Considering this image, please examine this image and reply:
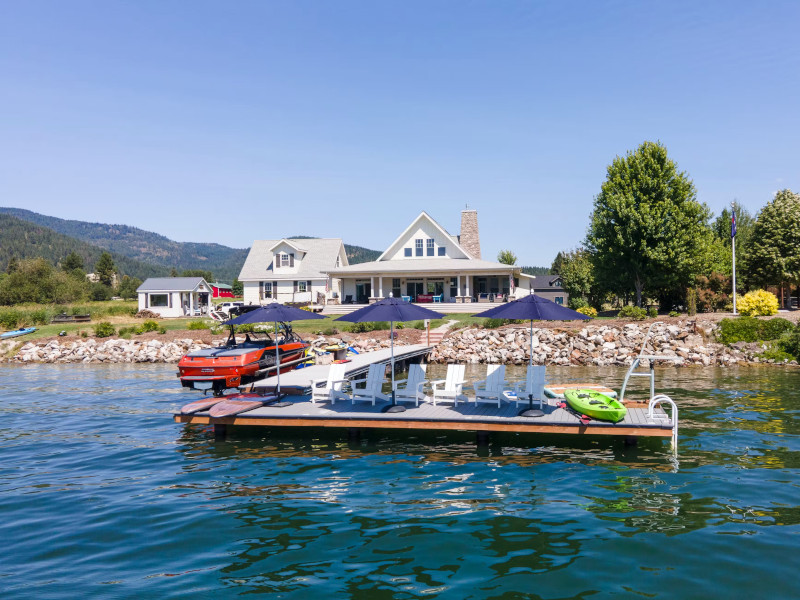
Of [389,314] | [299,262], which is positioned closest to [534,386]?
[389,314]

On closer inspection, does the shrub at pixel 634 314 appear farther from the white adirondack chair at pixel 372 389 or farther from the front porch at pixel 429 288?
the white adirondack chair at pixel 372 389

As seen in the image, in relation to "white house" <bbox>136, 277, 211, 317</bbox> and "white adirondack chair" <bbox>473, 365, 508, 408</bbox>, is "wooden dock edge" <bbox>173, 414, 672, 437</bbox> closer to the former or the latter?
"white adirondack chair" <bbox>473, 365, 508, 408</bbox>

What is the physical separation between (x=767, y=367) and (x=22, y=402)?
98.1ft

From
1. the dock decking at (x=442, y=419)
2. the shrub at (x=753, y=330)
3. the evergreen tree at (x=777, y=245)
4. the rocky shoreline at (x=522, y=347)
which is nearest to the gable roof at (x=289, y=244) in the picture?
the rocky shoreline at (x=522, y=347)

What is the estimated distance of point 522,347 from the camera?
3142 cm

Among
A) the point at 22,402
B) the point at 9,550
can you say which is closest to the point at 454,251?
the point at 22,402

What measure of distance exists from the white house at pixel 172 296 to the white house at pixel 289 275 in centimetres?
469

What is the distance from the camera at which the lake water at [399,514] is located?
7.16 m

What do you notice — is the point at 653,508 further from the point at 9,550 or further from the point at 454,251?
the point at 454,251

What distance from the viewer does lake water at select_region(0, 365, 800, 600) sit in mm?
7156

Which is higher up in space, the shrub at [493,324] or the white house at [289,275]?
the white house at [289,275]

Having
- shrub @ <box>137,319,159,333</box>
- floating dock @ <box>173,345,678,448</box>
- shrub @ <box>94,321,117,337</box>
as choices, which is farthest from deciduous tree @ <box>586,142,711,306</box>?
shrub @ <box>94,321,117,337</box>

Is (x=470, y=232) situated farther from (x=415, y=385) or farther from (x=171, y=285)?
(x=415, y=385)

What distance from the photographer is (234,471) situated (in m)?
12.1
